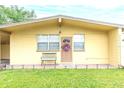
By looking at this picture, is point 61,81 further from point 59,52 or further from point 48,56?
point 59,52

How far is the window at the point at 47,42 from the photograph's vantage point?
57.6 feet

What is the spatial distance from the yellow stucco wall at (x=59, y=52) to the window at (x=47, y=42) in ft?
0.88

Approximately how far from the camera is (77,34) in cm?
1759

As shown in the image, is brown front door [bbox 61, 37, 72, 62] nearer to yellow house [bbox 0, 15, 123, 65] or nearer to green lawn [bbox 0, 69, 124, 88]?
yellow house [bbox 0, 15, 123, 65]

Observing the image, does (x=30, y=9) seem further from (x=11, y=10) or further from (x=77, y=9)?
(x=77, y=9)

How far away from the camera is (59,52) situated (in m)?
17.6

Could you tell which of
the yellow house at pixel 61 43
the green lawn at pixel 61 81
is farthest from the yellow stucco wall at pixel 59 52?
the green lawn at pixel 61 81

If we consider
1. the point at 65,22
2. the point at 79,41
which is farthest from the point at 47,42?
the point at 79,41

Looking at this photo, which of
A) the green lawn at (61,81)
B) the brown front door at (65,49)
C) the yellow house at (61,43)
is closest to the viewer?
the green lawn at (61,81)

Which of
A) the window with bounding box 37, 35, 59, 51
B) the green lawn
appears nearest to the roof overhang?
the window with bounding box 37, 35, 59, 51

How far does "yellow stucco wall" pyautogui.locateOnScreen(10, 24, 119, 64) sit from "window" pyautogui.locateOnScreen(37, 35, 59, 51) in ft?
0.88

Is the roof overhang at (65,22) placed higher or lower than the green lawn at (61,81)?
higher

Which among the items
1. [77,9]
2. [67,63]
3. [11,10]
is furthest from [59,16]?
[11,10]

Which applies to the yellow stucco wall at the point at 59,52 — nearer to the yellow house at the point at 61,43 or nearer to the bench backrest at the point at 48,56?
the yellow house at the point at 61,43
